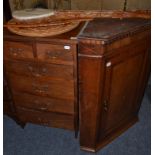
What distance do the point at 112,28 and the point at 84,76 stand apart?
0.31 metres

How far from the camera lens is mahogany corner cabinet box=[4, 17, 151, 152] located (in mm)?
1097

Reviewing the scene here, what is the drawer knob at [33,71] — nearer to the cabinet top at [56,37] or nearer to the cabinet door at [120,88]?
the cabinet top at [56,37]

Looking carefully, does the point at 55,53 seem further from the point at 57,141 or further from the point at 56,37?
the point at 57,141

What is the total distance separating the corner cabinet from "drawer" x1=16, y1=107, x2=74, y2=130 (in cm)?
13

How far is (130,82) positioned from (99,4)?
100cm

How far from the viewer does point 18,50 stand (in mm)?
1238

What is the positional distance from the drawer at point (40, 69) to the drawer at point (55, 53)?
0.04 metres

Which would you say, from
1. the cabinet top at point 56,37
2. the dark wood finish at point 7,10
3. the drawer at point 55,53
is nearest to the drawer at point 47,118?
the drawer at point 55,53

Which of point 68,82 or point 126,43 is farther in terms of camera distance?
point 68,82

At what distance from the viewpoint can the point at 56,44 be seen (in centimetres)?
114

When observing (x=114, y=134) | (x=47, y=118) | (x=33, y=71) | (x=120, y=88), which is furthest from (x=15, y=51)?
(x=114, y=134)

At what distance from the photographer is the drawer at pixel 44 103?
1398 millimetres

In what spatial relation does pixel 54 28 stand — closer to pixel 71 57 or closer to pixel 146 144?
pixel 71 57
